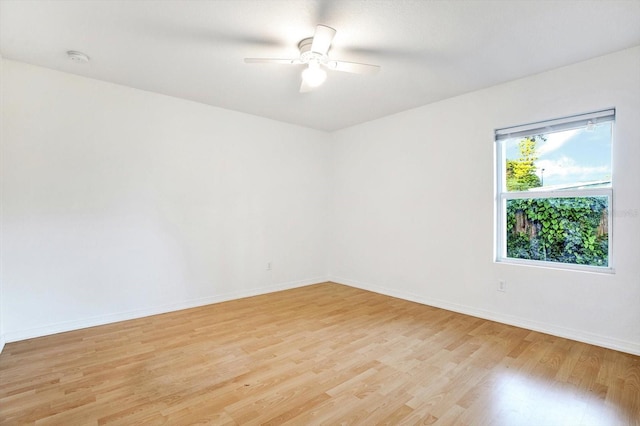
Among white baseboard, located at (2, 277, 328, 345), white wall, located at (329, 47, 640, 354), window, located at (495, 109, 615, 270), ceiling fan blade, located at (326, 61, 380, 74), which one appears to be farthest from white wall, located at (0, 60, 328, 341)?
window, located at (495, 109, 615, 270)

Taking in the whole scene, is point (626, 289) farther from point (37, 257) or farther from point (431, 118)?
point (37, 257)

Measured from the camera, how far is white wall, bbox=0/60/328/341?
2822 millimetres

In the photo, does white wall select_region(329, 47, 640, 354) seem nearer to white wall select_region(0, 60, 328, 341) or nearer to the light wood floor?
the light wood floor

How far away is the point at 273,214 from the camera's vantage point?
4.57 metres

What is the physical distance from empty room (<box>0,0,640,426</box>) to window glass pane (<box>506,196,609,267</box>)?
0.06 ft

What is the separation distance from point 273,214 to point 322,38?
112 inches

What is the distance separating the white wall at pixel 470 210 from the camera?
255cm

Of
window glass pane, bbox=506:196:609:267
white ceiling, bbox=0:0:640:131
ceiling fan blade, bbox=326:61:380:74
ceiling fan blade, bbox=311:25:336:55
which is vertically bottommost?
window glass pane, bbox=506:196:609:267

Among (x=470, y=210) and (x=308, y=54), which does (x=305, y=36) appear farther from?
(x=470, y=210)

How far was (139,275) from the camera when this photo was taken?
11.2ft

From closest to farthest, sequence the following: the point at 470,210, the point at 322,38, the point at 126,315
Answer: the point at 322,38 < the point at 126,315 < the point at 470,210

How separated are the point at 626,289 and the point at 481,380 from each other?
157 centimetres

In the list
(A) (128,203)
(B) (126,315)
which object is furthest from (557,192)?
(B) (126,315)

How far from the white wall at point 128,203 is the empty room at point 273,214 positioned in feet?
0.06
